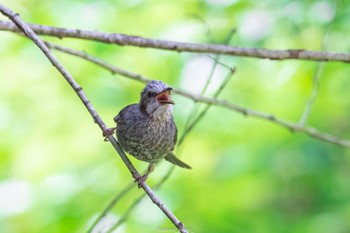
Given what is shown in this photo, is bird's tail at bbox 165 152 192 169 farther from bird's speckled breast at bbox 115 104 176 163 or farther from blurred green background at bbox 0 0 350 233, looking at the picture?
blurred green background at bbox 0 0 350 233

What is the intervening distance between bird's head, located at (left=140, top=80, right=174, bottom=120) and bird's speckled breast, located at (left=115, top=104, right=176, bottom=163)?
58 mm

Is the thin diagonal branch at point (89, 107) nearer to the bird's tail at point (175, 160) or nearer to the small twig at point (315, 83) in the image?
the bird's tail at point (175, 160)

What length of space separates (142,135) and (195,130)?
2860mm

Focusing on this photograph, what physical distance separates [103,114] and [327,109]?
2.30 meters

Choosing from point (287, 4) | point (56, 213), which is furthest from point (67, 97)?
point (287, 4)

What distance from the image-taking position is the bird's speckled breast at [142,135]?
446cm

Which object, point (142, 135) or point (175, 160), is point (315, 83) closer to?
point (175, 160)

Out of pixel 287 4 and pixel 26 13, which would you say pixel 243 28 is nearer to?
pixel 287 4

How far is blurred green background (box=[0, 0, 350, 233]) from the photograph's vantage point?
21.4 feet

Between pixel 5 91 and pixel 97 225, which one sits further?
pixel 5 91

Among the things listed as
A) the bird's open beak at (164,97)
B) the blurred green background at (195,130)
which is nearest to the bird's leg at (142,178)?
the bird's open beak at (164,97)

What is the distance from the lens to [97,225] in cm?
440

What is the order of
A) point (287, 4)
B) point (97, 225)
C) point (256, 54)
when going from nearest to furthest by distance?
1. point (97, 225)
2. point (256, 54)
3. point (287, 4)

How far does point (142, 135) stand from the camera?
4.50 meters
